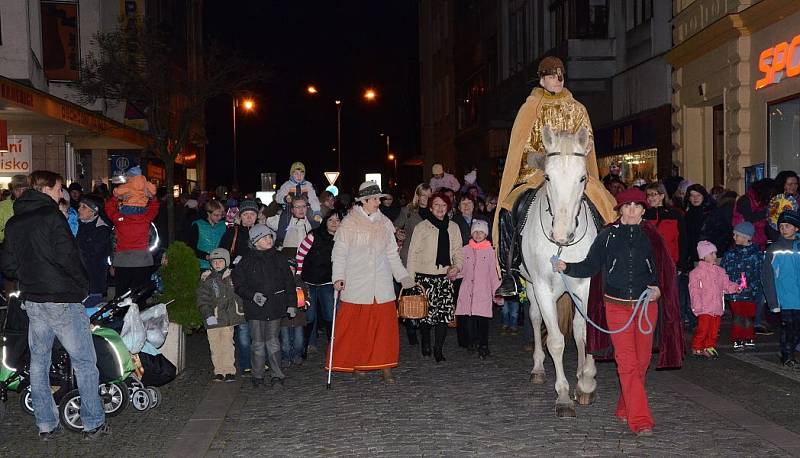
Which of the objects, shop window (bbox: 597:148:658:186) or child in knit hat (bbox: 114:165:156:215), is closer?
child in knit hat (bbox: 114:165:156:215)

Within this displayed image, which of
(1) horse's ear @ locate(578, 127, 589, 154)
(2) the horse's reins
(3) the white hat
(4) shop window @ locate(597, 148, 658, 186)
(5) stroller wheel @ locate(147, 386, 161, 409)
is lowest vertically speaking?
(5) stroller wheel @ locate(147, 386, 161, 409)

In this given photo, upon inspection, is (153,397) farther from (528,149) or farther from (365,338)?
(528,149)

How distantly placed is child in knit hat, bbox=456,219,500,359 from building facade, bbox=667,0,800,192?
723 centimetres

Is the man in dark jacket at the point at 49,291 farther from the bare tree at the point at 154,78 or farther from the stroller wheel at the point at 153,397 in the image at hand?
the bare tree at the point at 154,78

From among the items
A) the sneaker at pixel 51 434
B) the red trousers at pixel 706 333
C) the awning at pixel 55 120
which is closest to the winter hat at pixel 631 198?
the red trousers at pixel 706 333

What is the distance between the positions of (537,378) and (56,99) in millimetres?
18029

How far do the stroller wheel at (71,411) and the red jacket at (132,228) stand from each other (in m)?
5.17

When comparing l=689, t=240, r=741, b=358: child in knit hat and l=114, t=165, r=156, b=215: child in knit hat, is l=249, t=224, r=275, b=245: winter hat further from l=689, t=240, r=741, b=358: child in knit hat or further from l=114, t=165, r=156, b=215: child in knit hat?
l=689, t=240, r=741, b=358: child in knit hat

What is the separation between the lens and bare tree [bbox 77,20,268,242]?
1307 inches

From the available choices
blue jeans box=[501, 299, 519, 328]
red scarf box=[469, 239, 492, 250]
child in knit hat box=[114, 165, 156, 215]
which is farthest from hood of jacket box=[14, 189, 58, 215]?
blue jeans box=[501, 299, 519, 328]

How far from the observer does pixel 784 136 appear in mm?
19000

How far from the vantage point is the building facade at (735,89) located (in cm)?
1841

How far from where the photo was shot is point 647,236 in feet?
27.5

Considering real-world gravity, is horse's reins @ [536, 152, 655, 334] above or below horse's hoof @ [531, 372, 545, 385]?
above
